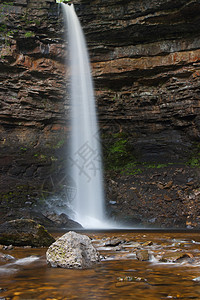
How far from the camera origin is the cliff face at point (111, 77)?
1955cm

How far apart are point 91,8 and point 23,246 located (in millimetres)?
18770

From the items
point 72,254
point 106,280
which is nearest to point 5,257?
point 72,254

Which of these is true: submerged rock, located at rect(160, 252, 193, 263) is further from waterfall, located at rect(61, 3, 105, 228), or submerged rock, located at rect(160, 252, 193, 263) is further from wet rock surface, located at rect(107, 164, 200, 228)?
waterfall, located at rect(61, 3, 105, 228)

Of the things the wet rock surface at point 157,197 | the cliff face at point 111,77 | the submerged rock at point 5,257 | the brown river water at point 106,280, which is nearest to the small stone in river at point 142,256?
the brown river water at point 106,280

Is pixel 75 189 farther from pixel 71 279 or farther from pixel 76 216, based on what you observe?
pixel 71 279

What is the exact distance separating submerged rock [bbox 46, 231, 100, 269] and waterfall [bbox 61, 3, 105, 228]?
43.8ft

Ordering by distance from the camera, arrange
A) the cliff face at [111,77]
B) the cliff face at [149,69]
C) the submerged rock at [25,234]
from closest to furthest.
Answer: the submerged rock at [25,234] → the cliff face at [149,69] → the cliff face at [111,77]

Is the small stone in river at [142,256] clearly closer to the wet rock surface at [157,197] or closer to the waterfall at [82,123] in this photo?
the wet rock surface at [157,197]

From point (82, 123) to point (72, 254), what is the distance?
1803cm

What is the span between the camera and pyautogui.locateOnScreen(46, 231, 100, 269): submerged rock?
4.09 meters

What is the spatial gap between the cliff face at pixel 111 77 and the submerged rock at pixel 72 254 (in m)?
14.3

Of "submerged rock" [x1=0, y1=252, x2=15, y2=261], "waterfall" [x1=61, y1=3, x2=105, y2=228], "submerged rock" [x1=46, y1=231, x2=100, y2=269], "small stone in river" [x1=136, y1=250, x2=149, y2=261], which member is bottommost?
"small stone in river" [x1=136, y1=250, x2=149, y2=261]

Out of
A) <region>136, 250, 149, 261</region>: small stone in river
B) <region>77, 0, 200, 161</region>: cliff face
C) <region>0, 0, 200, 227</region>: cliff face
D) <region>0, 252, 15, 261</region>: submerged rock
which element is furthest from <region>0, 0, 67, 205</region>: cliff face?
<region>136, 250, 149, 261</region>: small stone in river

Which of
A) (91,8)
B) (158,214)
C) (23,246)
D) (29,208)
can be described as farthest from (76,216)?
(91,8)
